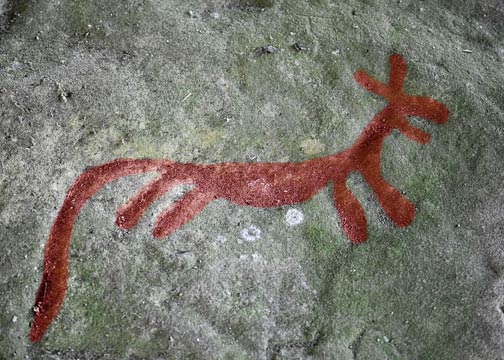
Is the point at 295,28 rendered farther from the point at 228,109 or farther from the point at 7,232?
the point at 7,232

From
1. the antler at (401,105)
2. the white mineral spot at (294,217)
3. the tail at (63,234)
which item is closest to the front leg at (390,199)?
the antler at (401,105)

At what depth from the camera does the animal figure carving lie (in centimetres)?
281

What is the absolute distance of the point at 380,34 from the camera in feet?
11.5

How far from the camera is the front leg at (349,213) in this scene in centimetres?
290

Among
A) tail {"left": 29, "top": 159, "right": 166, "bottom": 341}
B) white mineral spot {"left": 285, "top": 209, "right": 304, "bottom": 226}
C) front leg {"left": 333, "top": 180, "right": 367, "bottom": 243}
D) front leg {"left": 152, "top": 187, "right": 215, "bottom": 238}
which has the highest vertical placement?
front leg {"left": 333, "top": 180, "right": 367, "bottom": 243}

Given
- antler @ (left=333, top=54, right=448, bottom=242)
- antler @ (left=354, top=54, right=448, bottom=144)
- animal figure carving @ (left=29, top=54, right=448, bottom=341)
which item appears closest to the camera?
animal figure carving @ (left=29, top=54, right=448, bottom=341)

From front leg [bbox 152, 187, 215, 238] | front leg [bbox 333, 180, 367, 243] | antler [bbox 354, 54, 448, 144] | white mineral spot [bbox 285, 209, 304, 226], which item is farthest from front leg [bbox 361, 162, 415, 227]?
front leg [bbox 152, 187, 215, 238]

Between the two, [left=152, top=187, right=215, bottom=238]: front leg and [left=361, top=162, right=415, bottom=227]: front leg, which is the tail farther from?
[left=361, top=162, right=415, bottom=227]: front leg

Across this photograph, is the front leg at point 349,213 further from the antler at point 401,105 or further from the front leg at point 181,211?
the front leg at point 181,211

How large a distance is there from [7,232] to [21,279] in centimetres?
27

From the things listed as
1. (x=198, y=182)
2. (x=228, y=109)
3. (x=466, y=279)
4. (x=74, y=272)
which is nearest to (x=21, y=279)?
(x=74, y=272)

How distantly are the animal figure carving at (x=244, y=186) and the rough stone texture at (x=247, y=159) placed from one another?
51mm

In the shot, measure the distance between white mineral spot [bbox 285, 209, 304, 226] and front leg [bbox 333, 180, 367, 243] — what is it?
22 centimetres

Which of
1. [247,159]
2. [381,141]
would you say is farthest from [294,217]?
[381,141]
